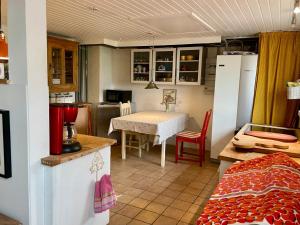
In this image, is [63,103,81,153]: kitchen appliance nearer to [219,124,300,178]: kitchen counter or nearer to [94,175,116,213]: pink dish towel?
[94,175,116,213]: pink dish towel

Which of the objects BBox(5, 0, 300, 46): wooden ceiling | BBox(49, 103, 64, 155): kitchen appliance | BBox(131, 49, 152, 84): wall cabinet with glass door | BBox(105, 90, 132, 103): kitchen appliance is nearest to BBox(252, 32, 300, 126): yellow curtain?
BBox(5, 0, 300, 46): wooden ceiling

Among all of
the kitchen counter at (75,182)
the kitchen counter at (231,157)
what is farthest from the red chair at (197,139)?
the kitchen counter at (75,182)

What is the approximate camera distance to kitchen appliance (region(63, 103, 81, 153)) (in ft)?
6.03

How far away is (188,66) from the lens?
5.01 meters

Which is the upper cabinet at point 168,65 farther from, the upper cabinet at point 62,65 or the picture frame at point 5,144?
the picture frame at point 5,144

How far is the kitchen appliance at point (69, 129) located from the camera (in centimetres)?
184

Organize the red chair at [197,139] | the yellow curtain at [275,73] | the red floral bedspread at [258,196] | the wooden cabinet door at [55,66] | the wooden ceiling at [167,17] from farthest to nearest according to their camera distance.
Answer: the wooden cabinet door at [55,66]
the red chair at [197,139]
the yellow curtain at [275,73]
the wooden ceiling at [167,17]
the red floral bedspread at [258,196]

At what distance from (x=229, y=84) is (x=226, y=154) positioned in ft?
7.14

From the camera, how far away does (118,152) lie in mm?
4945

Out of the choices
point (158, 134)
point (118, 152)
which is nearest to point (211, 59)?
point (158, 134)

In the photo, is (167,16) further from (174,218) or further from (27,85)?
(174,218)

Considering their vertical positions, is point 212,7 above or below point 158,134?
above

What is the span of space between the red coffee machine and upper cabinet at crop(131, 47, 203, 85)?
3359 millimetres

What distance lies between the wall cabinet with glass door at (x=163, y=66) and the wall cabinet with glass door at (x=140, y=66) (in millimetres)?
198
